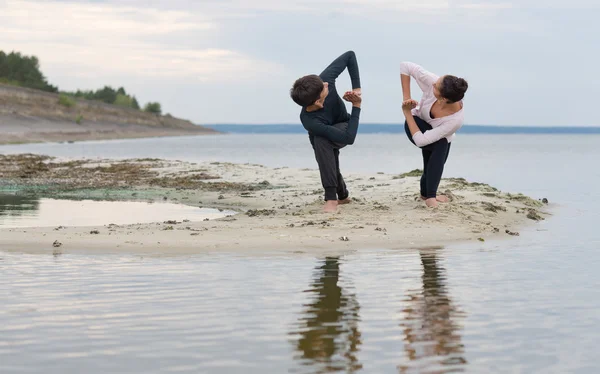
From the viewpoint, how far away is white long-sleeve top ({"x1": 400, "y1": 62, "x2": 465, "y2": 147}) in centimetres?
1072

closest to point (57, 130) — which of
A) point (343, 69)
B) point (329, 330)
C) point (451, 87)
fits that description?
point (343, 69)

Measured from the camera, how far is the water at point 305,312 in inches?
183

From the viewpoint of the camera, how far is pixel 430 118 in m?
10.9

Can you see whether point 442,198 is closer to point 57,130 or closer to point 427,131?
point 427,131

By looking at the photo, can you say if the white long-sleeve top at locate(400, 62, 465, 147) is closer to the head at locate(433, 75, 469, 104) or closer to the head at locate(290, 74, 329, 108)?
the head at locate(433, 75, 469, 104)

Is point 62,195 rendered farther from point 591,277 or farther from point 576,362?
point 576,362

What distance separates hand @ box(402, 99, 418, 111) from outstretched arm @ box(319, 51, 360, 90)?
2.09 feet

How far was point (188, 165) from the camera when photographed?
24.5 meters

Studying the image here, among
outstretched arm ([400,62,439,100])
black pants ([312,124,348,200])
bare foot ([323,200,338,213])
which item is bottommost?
bare foot ([323,200,338,213])

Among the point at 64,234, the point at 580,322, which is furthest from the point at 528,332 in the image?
the point at 64,234

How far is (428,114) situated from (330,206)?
1.65 meters

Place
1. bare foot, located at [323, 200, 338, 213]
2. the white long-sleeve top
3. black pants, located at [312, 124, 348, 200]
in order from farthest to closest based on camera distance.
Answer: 1. bare foot, located at [323, 200, 338, 213]
2. black pants, located at [312, 124, 348, 200]
3. the white long-sleeve top

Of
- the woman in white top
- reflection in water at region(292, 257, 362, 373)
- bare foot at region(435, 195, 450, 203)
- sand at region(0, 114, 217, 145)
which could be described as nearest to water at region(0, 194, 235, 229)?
bare foot at region(435, 195, 450, 203)

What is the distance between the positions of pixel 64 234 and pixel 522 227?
18.3ft
